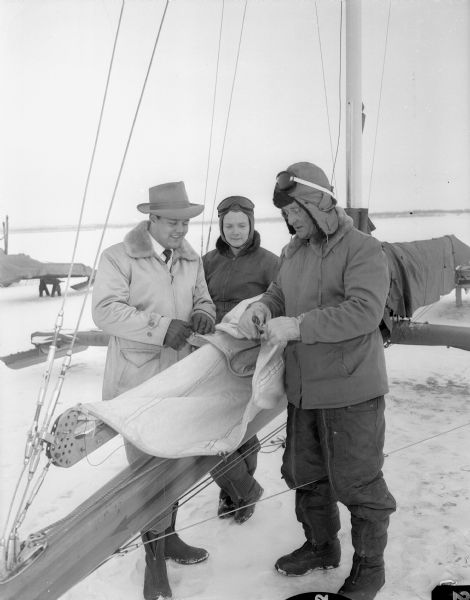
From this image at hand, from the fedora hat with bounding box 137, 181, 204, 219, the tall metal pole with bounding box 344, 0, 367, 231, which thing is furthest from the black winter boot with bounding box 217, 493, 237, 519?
the tall metal pole with bounding box 344, 0, 367, 231

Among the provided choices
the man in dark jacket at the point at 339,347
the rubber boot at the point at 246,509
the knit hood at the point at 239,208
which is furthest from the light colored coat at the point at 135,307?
the rubber boot at the point at 246,509

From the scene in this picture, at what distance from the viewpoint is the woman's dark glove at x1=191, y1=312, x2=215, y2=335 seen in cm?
220

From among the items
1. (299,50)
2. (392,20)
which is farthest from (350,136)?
(299,50)

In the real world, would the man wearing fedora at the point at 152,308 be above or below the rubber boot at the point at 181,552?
above

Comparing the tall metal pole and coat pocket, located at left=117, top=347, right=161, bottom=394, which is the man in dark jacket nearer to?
coat pocket, located at left=117, top=347, right=161, bottom=394

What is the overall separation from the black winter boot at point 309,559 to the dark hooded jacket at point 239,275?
1.15m

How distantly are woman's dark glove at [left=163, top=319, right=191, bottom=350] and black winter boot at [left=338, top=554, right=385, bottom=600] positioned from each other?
40.6 inches

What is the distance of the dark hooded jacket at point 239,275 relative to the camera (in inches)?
111

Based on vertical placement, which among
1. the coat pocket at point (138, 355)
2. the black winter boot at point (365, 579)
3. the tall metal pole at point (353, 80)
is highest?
the tall metal pole at point (353, 80)

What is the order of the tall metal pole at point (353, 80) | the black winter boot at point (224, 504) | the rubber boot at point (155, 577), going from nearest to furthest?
the rubber boot at point (155, 577) < the black winter boot at point (224, 504) < the tall metal pole at point (353, 80)

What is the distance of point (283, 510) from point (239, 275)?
1.21 m

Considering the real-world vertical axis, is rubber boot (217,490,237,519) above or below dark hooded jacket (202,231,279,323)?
below

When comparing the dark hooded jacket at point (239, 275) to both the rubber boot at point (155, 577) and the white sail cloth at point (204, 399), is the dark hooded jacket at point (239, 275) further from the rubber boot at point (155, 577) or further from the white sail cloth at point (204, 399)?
the rubber boot at point (155, 577)

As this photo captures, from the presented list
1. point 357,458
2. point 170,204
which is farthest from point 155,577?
point 170,204
